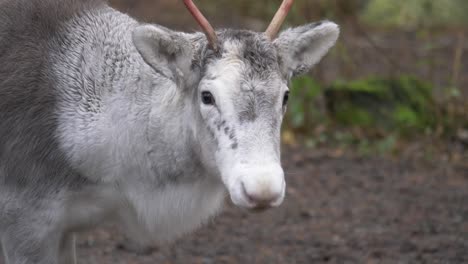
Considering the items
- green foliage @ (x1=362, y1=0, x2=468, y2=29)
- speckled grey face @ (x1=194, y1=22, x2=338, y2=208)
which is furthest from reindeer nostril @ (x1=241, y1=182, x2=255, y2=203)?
green foliage @ (x1=362, y1=0, x2=468, y2=29)

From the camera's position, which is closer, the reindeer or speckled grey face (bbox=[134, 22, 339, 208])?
speckled grey face (bbox=[134, 22, 339, 208])

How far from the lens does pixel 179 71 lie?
4.51 metres

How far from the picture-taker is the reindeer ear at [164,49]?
4359mm

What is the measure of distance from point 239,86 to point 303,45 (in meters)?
0.66

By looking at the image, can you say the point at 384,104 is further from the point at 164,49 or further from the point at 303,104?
the point at 164,49

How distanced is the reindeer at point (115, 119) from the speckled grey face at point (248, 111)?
13 millimetres

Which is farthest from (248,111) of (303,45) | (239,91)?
(303,45)

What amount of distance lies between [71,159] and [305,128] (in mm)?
5609

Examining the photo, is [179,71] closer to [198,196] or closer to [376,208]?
[198,196]

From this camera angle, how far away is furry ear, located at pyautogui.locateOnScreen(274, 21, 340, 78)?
15.1 ft

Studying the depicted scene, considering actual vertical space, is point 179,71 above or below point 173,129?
above

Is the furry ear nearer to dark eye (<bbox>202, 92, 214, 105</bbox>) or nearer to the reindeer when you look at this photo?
the reindeer

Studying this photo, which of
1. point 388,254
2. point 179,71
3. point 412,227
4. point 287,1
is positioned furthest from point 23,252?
point 412,227

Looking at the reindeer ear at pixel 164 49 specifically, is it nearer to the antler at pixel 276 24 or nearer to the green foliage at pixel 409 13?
the antler at pixel 276 24
